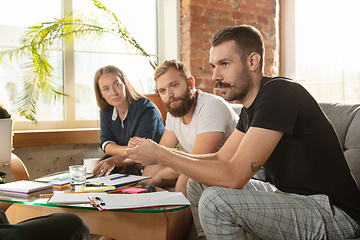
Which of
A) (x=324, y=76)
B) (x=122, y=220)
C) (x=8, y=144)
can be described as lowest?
(x=122, y=220)

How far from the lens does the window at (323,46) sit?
11.0ft

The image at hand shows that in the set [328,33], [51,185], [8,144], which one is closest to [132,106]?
[8,144]

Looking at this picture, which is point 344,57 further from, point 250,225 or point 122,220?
point 122,220

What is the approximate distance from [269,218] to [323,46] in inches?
120

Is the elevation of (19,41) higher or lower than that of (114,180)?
higher

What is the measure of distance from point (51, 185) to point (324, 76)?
3.15 meters

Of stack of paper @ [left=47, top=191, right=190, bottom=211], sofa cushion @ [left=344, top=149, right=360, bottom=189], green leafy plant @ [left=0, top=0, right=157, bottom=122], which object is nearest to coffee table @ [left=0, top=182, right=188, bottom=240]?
stack of paper @ [left=47, top=191, right=190, bottom=211]

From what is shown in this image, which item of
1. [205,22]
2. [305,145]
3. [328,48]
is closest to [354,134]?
[305,145]

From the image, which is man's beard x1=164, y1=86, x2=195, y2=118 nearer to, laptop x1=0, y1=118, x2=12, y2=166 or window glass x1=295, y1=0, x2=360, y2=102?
laptop x1=0, y1=118, x2=12, y2=166

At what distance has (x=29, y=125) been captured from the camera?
3211 mm

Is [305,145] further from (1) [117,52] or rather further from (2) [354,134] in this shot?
(1) [117,52]

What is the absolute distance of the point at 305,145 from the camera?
1.23 m

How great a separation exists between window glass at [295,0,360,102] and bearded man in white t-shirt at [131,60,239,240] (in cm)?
196

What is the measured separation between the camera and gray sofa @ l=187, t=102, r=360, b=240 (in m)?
1.51
